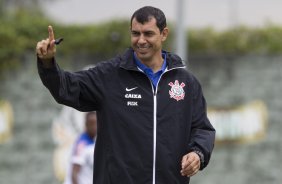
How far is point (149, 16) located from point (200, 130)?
30.3 inches

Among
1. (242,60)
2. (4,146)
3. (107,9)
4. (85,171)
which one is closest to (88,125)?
(85,171)

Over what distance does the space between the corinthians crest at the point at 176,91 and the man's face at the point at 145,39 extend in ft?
0.70

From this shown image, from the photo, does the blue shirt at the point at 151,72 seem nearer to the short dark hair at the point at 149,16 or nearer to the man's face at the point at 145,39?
the man's face at the point at 145,39

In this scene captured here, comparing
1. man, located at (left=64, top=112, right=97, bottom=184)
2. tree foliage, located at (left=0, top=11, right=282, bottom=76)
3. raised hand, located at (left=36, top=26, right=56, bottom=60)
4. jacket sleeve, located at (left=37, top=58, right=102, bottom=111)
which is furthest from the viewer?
tree foliage, located at (left=0, top=11, right=282, bottom=76)

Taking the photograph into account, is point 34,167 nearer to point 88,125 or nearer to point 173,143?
point 88,125

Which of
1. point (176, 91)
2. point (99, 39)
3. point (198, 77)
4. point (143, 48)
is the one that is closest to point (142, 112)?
point (176, 91)

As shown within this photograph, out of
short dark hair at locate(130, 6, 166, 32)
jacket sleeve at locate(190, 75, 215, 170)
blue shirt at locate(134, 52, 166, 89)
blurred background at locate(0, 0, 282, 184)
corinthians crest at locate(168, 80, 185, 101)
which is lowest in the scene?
blurred background at locate(0, 0, 282, 184)

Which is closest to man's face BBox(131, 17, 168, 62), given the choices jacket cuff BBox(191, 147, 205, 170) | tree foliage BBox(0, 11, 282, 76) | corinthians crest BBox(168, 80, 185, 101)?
corinthians crest BBox(168, 80, 185, 101)

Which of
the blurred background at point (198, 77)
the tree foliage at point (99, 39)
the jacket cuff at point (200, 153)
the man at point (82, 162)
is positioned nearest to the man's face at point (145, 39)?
the jacket cuff at point (200, 153)

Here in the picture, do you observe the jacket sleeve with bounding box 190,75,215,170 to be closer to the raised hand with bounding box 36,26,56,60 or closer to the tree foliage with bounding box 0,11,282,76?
the raised hand with bounding box 36,26,56,60

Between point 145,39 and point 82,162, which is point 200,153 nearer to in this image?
point 145,39

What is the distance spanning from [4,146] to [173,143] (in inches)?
261

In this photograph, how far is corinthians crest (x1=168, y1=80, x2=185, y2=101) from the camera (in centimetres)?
491

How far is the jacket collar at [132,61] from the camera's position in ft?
16.1
